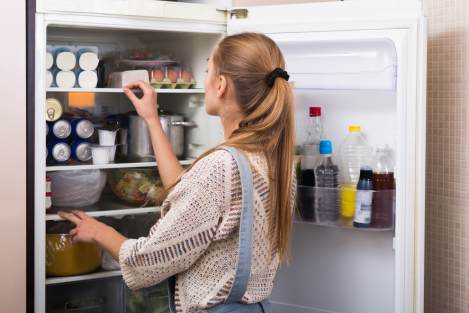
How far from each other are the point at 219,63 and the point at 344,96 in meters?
0.67

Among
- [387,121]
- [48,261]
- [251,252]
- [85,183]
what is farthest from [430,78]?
[48,261]

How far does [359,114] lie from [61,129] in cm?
94

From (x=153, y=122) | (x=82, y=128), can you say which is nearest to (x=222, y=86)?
(x=153, y=122)

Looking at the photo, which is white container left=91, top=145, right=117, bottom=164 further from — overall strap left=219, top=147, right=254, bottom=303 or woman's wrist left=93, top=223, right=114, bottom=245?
overall strap left=219, top=147, right=254, bottom=303

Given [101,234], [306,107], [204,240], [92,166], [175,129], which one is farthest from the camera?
[175,129]

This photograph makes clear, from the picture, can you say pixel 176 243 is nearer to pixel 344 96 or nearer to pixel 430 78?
Answer: pixel 344 96

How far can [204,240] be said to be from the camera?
1.41 meters

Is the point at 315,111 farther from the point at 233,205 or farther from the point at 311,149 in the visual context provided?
the point at 233,205

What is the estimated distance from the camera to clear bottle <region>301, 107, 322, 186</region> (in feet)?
6.66

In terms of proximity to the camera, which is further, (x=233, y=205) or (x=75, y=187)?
(x=75, y=187)

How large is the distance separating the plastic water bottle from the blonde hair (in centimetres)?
53

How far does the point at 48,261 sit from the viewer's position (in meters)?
2.04

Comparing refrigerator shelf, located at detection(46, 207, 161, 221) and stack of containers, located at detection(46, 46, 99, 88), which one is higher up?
stack of containers, located at detection(46, 46, 99, 88)

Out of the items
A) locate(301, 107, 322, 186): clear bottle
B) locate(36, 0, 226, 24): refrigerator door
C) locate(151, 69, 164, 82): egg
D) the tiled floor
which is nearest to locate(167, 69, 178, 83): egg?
locate(151, 69, 164, 82): egg
